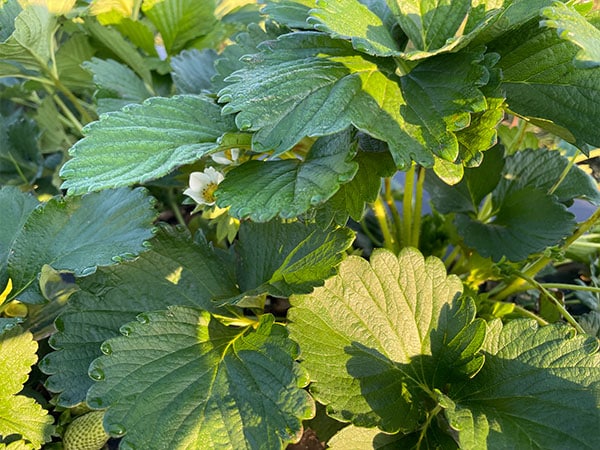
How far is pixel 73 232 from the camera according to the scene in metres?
0.60

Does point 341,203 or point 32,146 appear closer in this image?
point 341,203

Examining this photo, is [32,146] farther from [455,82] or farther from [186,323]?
[455,82]

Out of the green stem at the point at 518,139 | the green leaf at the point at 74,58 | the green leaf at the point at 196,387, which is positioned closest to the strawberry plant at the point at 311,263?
the green leaf at the point at 196,387

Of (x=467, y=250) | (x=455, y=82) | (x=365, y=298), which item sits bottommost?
(x=467, y=250)

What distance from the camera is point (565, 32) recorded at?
380 millimetres

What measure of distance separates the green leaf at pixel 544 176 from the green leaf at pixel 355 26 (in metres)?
0.28

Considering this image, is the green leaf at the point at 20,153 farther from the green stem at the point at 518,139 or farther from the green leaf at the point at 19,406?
the green stem at the point at 518,139

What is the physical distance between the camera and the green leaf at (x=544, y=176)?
0.70 m

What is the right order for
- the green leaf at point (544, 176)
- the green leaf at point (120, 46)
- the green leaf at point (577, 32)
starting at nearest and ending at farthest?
the green leaf at point (577, 32), the green leaf at point (544, 176), the green leaf at point (120, 46)

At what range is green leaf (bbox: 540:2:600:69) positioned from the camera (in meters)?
0.38

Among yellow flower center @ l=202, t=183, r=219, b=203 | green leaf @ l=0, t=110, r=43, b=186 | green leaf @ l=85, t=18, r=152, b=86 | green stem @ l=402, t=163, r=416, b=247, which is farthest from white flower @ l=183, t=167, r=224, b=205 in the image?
green leaf @ l=0, t=110, r=43, b=186

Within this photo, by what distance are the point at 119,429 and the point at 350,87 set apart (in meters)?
0.33

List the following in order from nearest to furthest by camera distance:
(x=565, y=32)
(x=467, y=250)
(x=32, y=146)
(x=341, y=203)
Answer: (x=565, y=32)
(x=341, y=203)
(x=467, y=250)
(x=32, y=146)

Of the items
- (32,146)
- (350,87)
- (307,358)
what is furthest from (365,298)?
(32,146)
